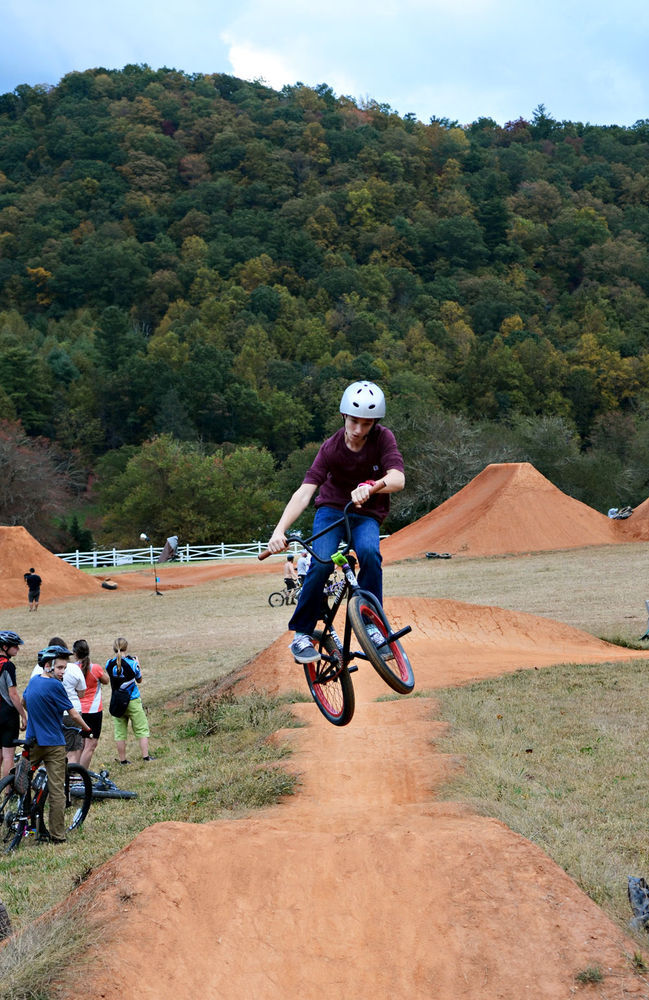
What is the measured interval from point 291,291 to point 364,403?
111712 millimetres

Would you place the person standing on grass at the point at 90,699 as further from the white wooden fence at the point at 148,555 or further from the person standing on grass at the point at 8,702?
the white wooden fence at the point at 148,555

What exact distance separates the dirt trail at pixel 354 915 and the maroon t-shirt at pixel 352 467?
276 centimetres

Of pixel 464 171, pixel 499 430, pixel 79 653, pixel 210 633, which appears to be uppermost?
pixel 464 171

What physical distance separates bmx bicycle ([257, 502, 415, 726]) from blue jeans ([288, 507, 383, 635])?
0.21 feet

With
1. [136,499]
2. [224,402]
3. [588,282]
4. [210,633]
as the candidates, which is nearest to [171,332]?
[224,402]

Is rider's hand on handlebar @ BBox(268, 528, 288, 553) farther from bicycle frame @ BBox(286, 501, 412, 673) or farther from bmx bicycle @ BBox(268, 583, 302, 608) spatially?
bmx bicycle @ BBox(268, 583, 302, 608)

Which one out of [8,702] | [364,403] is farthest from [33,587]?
[364,403]

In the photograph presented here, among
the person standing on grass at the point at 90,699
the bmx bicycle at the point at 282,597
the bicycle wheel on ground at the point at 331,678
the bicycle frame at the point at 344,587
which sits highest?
the bicycle frame at the point at 344,587

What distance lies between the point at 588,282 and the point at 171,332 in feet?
160

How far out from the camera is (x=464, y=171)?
148 meters

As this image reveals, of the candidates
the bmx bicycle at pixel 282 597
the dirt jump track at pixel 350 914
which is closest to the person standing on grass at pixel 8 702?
the dirt jump track at pixel 350 914

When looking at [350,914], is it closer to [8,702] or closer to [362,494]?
[362,494]

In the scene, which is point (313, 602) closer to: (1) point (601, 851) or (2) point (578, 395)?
(1) point (601, 851)

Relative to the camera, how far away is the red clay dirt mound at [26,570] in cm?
4294
